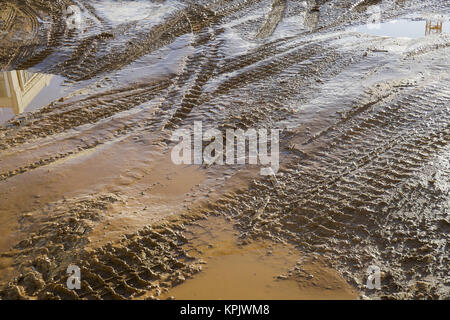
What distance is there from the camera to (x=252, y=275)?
10.7ft

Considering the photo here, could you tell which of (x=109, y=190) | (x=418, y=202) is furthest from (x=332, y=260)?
(x=109, y=190)

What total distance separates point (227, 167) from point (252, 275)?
145 centimetres

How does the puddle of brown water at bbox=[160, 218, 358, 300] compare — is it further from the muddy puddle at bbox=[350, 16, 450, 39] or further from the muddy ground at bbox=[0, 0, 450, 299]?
the muddy puddle at bbox=[350, 16, 450, 39]

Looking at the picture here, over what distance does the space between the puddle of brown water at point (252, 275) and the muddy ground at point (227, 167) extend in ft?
0.05

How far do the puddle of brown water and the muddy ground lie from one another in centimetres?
1

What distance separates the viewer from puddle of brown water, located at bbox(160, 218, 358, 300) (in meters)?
3.11

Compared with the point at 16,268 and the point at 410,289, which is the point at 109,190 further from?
the point at 410,289

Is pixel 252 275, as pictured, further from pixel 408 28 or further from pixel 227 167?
pixel 408 28

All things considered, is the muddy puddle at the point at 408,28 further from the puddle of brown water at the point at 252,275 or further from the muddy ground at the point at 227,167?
the puddle of brown water at the point at 252,275

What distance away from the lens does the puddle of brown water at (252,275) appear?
3105 mm

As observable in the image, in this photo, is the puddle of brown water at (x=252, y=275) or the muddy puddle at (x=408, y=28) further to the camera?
the muddy puddle at (x=408, y=28)

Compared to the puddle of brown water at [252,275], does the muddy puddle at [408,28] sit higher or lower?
higher

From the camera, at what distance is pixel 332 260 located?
336 cm

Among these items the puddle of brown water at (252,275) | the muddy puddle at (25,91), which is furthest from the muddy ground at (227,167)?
the muddy puddle at (25,91)
